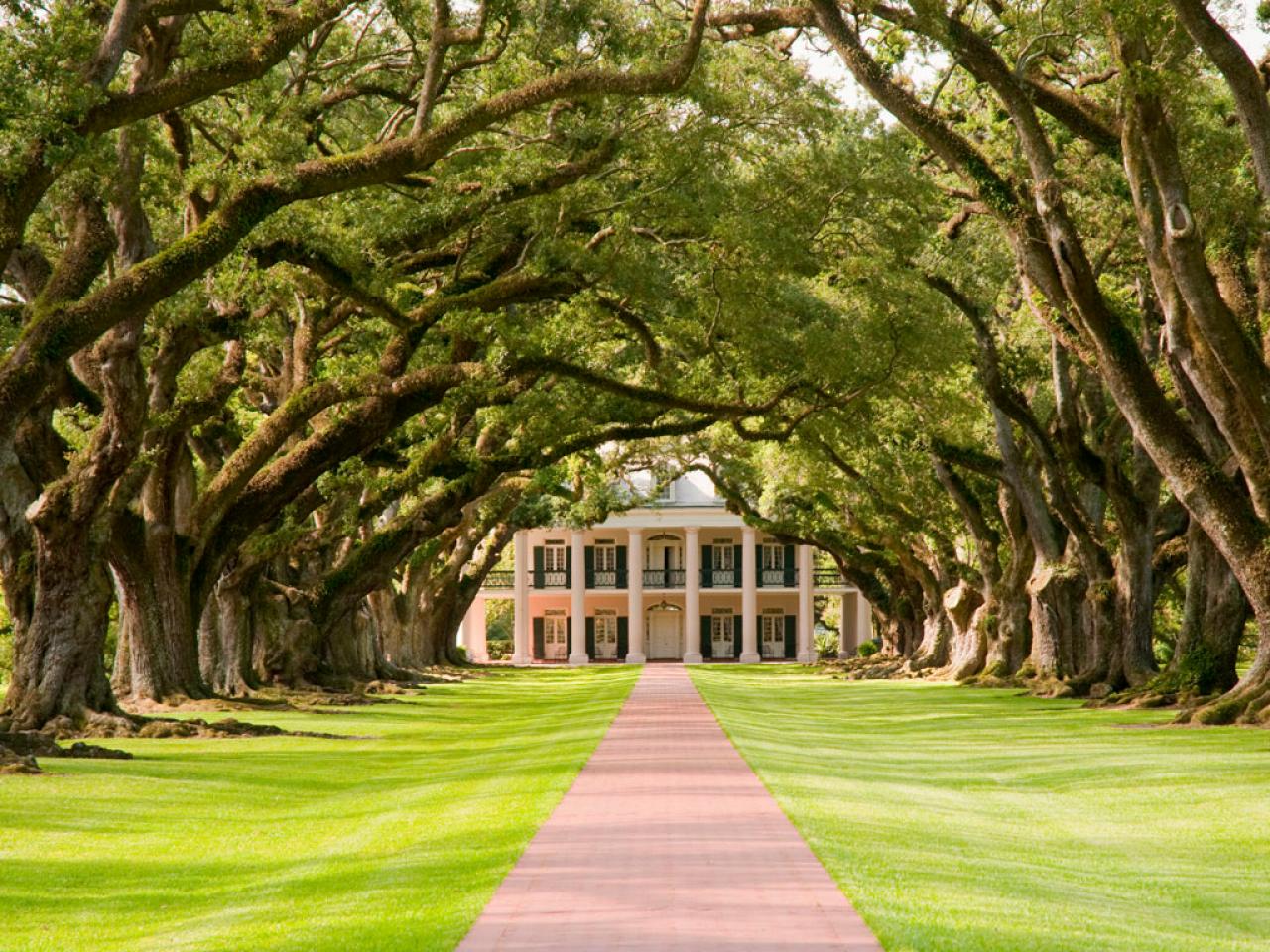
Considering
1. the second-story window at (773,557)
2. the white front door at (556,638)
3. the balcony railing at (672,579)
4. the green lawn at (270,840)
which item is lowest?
the green lawn at (270,840)

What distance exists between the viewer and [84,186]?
1688 cm

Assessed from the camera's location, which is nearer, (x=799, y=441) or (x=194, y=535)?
(x=194, y=535)

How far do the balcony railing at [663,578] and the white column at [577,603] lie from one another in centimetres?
317

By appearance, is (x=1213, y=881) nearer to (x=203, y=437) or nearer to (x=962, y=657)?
(x=203, y=437)

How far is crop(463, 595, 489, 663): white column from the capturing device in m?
78.8

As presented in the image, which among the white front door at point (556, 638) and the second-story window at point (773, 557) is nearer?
the second-story window at point (773, 557)

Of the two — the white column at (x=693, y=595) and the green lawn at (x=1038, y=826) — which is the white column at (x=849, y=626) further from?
the green lawn at (x=1038, y=826)

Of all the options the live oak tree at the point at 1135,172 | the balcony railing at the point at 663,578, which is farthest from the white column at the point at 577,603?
the live oak tree at the point at 1135,172

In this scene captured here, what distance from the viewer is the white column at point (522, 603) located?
73.2 meters

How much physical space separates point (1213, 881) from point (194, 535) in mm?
17947

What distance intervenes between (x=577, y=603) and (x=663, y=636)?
6.03 meters

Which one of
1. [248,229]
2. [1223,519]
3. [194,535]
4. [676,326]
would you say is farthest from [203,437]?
[1223,519]

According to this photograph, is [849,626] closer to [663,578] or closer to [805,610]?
[805,610]

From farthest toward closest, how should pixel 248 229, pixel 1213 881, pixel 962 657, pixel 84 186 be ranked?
pixel 962 657 < pixel 84 186 < pixel 248 229 < pixel 1213 881
